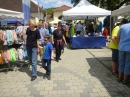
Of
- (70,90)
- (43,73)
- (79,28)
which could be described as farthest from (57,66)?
(79,28)

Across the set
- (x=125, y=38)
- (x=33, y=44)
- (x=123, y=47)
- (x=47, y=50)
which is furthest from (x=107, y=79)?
(x=33, y=44)

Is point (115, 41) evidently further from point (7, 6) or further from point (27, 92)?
point (7, 6)

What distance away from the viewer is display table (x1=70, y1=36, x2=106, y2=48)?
12.2m

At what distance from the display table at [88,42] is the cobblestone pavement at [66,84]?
530 cm

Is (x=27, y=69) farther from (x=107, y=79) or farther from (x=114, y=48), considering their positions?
(x=114, y=48)

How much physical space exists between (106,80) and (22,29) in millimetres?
3852

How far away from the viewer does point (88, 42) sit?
12453mm

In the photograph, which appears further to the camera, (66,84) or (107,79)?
(107,79)

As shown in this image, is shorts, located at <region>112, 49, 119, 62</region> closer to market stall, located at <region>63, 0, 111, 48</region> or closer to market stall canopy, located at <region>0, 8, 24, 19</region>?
market stall canopy, located at <region>0, 8, 24, 19</region>

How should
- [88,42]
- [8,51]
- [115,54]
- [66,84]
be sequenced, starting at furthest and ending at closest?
[88,42] < [8,51] < [115,54] < [66,84]

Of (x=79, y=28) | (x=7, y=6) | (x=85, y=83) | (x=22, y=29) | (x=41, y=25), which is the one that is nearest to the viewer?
(x=85, y=83)

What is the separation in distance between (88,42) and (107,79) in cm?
694

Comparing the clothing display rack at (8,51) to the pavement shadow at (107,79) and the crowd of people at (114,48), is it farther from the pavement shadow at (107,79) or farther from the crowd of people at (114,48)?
the pavement shadow at (107,79)

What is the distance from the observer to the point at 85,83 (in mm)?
5328
